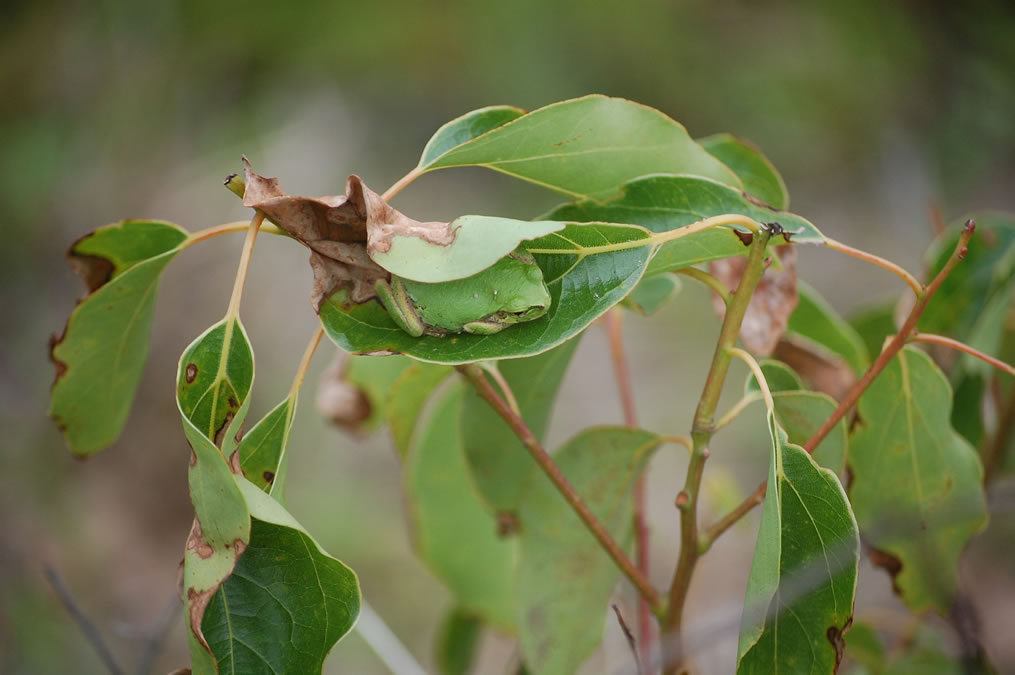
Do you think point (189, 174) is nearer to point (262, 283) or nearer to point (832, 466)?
point (262, 283)

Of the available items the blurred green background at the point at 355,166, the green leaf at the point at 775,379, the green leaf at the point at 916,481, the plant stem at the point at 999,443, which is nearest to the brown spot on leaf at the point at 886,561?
the green leaf at the point at 916,481

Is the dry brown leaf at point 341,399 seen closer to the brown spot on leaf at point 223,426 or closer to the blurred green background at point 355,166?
the brown spot on leaf at point 223,426

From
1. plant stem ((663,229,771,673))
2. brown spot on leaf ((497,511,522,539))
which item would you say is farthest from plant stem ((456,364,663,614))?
brown spot on leaf ((497,511,522,539))

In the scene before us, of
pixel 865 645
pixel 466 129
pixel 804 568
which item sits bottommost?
pixel 865 645

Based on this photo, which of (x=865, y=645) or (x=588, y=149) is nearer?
(x=588, y=149)

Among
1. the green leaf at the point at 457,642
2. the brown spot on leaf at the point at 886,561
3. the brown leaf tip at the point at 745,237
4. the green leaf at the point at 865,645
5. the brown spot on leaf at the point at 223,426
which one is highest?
the brown leaf tip at the point at 745,237

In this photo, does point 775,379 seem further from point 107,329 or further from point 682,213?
point 107,329

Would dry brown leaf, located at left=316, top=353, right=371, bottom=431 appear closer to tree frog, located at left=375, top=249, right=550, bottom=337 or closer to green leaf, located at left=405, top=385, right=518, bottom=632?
green leaf, located at left=405, top=385, right=518, bottom=632

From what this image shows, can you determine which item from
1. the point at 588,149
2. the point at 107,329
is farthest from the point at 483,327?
the point at 107,329
